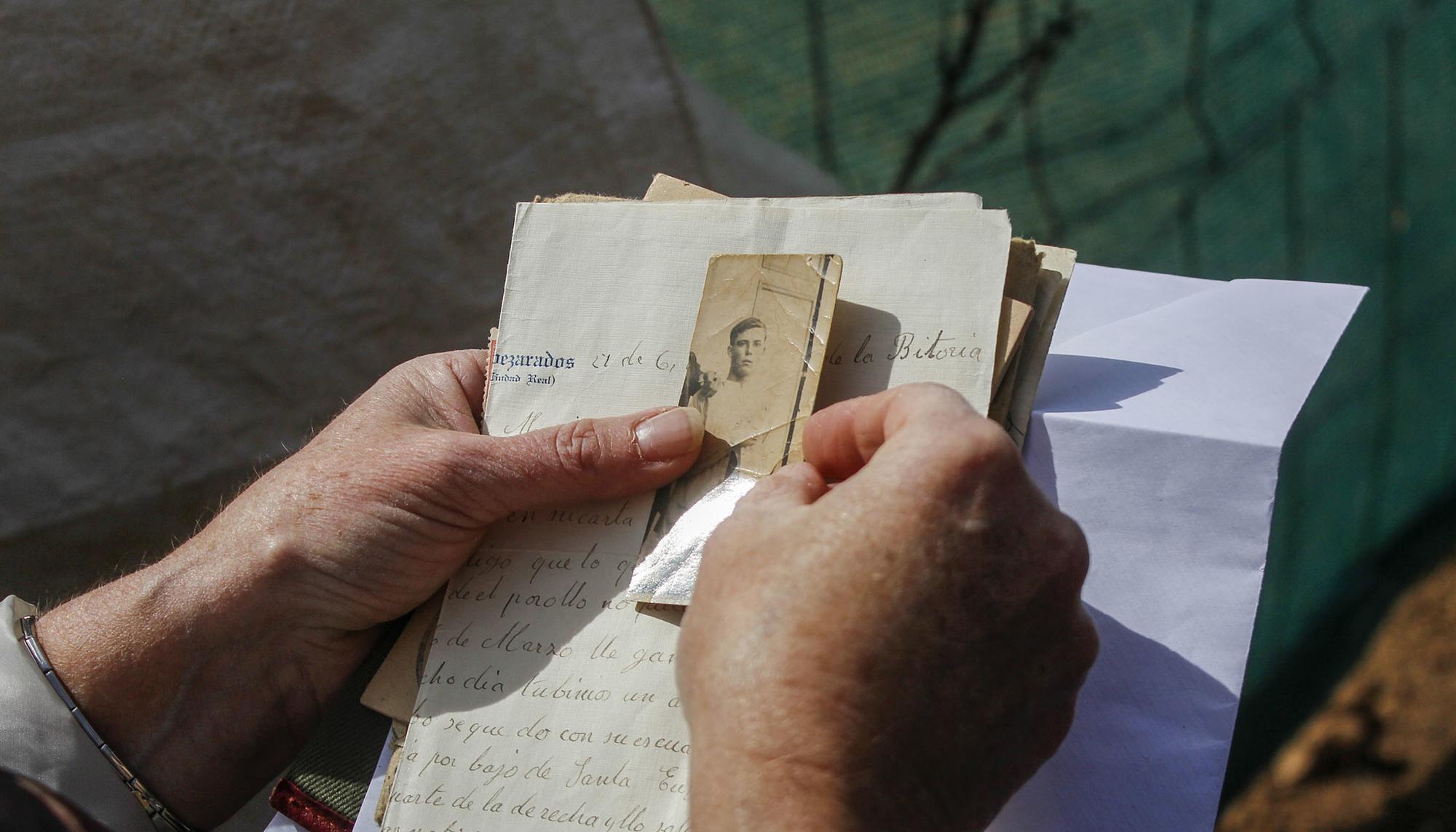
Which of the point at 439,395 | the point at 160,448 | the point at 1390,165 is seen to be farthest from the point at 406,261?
the point at 1390,165

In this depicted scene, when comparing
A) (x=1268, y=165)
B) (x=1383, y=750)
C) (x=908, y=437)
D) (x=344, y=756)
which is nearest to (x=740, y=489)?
(x=908, y=437)

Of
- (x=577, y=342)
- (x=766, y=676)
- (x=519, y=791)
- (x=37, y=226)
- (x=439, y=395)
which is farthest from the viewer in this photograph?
(x=37, y=226)

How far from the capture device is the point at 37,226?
155cm

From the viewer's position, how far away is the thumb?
2.68 feet

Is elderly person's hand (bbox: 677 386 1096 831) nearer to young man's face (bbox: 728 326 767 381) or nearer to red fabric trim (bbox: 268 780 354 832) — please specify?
young man's face (bbox: 728 326 767 381)

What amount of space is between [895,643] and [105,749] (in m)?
0.85

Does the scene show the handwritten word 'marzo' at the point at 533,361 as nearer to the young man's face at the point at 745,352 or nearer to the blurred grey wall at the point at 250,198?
the young man's face at the point at 745,352

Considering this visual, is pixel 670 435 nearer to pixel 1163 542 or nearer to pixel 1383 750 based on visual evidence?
pixel 1163 542

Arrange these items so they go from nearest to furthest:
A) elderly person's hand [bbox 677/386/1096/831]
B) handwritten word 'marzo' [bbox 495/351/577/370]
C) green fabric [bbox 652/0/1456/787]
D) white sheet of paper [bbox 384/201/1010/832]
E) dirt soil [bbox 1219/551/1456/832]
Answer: elderly person's hand [bbox 677/386/1096/831] < white sheet of paper [bbox 384/201/1010/832] < handwritten word 'marzo' [bbox 495/351/577/370] < green fabric [bbox 652/0/1456/787] < dirt soil [bbox 1219/551/1456/832]

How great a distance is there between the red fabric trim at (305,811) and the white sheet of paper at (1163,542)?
0.65 meters

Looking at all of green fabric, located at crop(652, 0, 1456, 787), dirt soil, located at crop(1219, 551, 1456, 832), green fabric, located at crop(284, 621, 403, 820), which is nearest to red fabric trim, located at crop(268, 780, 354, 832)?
green fabric, located at crop(284, 621, 403, 820)

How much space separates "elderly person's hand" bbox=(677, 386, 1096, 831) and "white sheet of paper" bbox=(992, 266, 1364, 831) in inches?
7.4

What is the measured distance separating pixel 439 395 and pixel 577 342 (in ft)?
0.76

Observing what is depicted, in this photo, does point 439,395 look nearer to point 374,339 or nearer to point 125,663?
point 125,663
